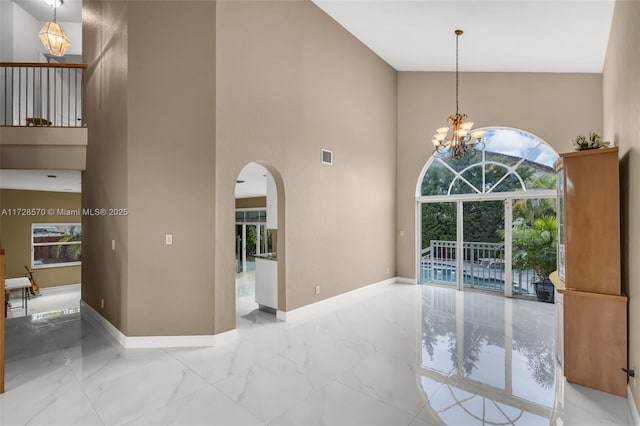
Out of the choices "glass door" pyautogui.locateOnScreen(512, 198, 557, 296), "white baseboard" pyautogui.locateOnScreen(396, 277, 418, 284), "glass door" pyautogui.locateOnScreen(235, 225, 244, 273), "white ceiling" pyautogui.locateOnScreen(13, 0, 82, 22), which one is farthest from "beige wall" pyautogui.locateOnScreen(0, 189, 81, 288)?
"glass door" pyautogui.locateOnScreen(512, 198, 557, 296)

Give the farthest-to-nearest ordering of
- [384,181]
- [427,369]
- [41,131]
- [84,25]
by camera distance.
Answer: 1. [384,181]
2. [84,25]
3. [41,131]
4. [427,369]

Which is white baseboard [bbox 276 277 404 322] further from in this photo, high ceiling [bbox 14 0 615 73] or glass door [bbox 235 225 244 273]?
glass door [bbox 235 225 244 273]

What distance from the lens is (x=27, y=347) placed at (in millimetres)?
3891

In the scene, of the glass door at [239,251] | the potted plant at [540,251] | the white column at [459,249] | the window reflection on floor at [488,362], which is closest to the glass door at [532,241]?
the potted plant at [540,251]

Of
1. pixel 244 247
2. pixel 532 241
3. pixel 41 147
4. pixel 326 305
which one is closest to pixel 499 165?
pixel 532 241

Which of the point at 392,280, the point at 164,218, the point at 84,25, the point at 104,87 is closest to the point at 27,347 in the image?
the point at 164,218

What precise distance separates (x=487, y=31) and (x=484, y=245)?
12.8ft

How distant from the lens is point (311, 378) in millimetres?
3076

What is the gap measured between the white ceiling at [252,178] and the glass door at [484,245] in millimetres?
4371

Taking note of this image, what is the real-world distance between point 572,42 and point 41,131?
27.5 ft

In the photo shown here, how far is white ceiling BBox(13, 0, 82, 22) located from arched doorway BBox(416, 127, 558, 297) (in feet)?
28.4

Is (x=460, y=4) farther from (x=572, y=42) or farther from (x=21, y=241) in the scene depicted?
(x=21, y=241)

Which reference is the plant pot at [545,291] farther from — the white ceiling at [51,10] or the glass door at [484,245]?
the white ceiling at [51,10]

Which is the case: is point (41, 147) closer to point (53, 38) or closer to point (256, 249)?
point (53, 38)
